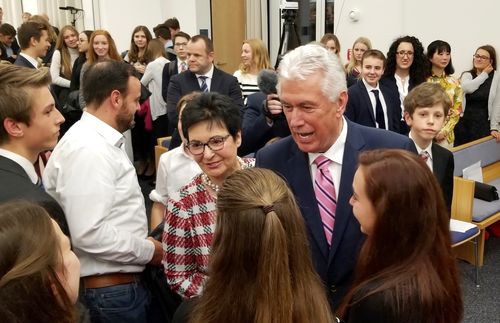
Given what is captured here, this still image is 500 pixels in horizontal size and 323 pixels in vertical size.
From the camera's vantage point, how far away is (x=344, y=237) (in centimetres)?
159

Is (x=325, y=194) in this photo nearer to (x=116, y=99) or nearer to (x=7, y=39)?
(x=116, y=99)

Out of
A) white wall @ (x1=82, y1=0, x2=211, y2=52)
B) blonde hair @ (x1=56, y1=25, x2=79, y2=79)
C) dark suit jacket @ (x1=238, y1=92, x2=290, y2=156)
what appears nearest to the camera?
dark suit jacket @ (x1=238, y1=92, x2=290, y2=156)

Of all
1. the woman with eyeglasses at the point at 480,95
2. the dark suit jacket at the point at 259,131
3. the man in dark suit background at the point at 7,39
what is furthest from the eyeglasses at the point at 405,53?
the man in dark suit background at the point at 7,39

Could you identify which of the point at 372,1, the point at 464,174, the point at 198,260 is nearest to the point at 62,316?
the point at 198,260

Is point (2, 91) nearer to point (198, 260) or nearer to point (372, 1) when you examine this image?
point (198, 260)

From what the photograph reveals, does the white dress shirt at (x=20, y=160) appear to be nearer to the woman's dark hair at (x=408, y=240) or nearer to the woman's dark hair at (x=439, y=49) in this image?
the woman's dark hair at (x=408, y=240)

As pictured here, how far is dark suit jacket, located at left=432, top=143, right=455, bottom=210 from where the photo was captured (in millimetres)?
2675

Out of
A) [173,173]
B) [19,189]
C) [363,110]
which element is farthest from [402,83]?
[19,189]

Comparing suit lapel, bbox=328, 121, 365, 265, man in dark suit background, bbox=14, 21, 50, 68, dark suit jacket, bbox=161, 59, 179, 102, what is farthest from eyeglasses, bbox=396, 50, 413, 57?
man in dark suit background, bbox=14, 21, 50, 68

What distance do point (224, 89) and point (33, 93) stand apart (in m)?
2.60

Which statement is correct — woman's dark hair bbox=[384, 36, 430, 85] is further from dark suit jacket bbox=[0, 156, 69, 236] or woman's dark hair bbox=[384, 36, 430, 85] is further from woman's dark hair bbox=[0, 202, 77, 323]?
woman's dark hair bbox=[0, 202, 77, 323]

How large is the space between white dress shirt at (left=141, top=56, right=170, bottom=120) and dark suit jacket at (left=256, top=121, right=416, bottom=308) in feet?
13.6

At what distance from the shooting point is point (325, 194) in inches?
64.9

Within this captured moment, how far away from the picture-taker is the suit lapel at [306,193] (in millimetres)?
1602
